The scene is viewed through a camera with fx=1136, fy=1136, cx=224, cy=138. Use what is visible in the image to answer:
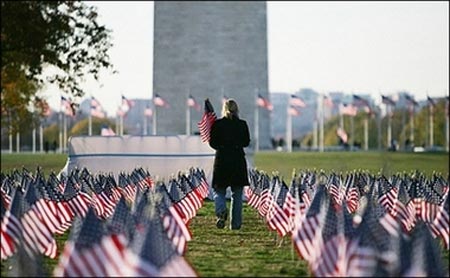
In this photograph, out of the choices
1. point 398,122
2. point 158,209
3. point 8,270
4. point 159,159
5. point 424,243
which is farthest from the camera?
point 398,122

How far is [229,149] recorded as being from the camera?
62.2 ft

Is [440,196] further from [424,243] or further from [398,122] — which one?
[398,122]

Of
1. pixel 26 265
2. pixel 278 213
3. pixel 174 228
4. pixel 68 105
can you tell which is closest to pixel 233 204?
pixel 278 213

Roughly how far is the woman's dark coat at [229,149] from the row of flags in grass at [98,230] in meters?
0.82

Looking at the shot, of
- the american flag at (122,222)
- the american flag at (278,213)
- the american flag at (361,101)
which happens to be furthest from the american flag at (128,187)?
the american flag at (361,101)

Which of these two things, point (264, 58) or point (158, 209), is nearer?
point (158, 209)

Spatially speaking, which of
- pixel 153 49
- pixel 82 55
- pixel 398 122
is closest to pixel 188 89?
pixel 153 49

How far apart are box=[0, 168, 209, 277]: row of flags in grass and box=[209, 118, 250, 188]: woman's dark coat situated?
0.82m

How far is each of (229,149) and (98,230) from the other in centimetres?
Answer: 740

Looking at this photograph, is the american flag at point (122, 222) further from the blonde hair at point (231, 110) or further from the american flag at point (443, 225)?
the blonde hair at point (231, 110)

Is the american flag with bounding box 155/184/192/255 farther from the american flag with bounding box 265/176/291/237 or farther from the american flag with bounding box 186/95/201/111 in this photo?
the american flag with bounding box 186/95/201/111

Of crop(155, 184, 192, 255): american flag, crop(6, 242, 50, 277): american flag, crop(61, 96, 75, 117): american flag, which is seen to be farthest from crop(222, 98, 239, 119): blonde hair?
crop(61, 96, 75, 117): american flag

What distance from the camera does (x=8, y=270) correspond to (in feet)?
42.8

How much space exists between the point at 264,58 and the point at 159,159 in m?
66.5
